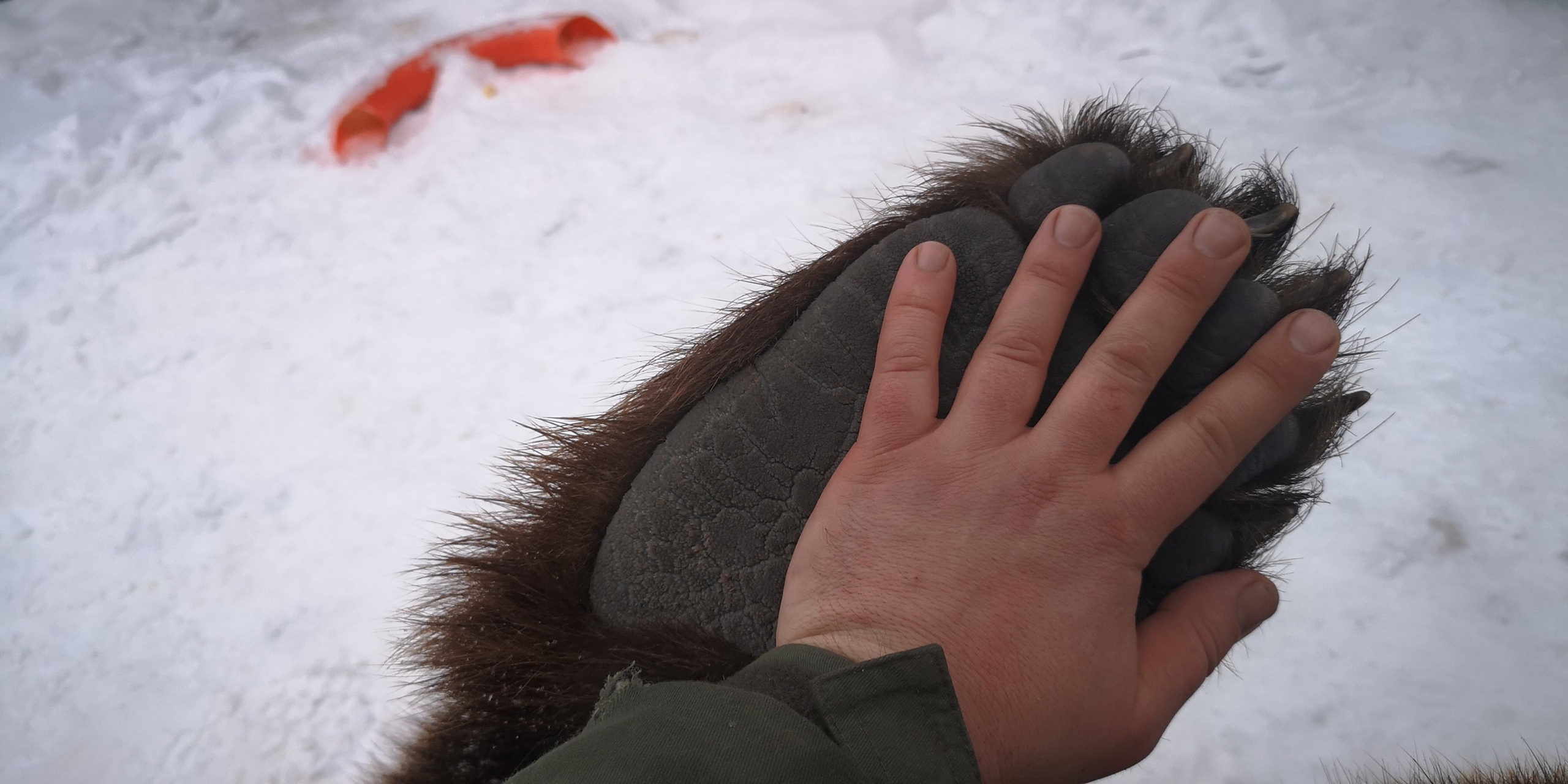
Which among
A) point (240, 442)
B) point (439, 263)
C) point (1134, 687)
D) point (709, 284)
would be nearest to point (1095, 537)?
point (1134, 687)

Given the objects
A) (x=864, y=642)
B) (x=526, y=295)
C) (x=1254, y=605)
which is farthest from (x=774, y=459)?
(x=526, y=295)

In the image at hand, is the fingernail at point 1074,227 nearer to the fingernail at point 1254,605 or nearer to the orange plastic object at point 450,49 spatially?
the fingernail at point 1254,605

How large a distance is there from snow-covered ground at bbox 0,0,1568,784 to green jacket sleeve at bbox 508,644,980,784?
21.6 inches

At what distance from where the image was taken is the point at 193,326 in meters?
1.28

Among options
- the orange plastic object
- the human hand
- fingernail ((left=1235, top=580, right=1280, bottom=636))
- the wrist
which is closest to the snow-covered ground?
the orange plastic object

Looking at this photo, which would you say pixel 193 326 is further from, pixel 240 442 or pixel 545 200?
pixel 545 200

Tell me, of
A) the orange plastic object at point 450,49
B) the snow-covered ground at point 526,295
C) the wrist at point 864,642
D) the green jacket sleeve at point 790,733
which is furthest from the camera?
the orange plastic object at point 450,49

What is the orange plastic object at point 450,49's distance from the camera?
4.37 feet

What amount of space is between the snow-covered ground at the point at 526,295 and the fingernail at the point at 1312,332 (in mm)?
445

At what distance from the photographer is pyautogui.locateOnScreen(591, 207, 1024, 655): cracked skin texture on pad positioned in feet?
2.06

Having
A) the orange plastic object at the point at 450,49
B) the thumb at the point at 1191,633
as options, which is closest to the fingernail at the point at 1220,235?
the thumb at the point at 1191,633

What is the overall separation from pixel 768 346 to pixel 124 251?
1213 millimetres

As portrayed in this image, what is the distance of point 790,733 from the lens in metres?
0.45

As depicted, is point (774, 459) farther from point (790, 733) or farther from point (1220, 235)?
point (1220, 235)
